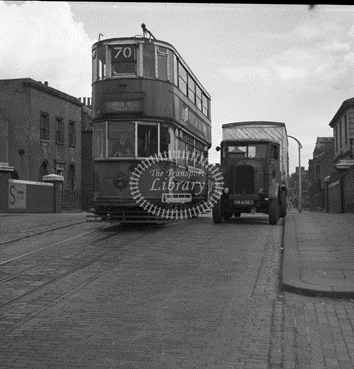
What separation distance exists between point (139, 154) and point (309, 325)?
9.76m

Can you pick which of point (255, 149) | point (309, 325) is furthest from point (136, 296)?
point (255, 149)

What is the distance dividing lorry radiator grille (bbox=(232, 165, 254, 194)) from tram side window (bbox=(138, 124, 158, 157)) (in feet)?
11.7

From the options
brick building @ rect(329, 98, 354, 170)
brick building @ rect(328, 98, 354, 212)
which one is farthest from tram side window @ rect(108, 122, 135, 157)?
brick building @ rect(329, 98, 354, 170)

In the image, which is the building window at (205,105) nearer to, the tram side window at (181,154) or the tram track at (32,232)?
the tram side window at (181,154)

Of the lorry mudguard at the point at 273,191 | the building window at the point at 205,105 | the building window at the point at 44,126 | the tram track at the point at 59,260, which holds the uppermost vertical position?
the building window at the point at 44,126

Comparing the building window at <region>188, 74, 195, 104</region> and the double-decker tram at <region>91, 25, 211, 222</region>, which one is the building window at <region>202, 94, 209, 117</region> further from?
the double-decker tram at <region>91, 25, 211, 222</region>

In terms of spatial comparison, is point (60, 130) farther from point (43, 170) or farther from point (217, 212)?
point (217, 212)

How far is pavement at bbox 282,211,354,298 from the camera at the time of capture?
24.6ft

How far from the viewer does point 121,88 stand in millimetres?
15211

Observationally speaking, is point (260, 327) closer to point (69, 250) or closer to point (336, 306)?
→ point (336, 306)

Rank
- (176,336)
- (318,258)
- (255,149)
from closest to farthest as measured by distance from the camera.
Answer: (176,336) → (318,258) → (255,149)

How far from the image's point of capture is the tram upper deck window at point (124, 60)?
1530 cm

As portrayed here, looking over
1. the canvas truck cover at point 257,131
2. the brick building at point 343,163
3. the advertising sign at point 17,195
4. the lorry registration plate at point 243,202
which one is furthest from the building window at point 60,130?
the lorry registration plate at point 243,202

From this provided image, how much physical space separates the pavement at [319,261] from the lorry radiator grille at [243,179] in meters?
2.66
